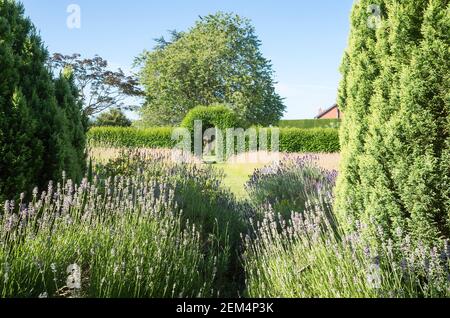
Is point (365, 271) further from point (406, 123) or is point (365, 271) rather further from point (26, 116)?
point (26, 116)

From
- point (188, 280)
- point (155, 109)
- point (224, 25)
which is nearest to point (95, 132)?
point (155, 109)

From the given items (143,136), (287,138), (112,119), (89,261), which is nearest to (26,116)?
(89,261)

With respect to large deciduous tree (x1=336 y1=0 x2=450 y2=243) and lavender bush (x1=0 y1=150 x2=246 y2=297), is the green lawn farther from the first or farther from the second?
large deciduous tree (x1=336 y1=0 x2=450 y2=243)

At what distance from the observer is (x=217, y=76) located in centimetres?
3297

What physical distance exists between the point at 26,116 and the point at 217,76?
94.2ft

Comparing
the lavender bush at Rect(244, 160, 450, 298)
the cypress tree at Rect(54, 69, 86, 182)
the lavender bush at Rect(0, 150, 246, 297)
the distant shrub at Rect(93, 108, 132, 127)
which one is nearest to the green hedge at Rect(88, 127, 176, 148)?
the distant shrub at Rect(93, 108, 132, 127)

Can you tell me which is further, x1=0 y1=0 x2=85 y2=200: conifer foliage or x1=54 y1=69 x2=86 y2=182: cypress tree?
x1=54 y1=69 x2=86 y2=182: cypress tree

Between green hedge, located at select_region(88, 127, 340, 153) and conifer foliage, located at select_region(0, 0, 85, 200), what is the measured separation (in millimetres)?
20031

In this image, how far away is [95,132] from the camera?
88.1 ft

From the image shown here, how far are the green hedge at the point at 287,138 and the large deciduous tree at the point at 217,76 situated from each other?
572 cm

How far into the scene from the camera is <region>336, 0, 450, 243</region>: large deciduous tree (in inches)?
138

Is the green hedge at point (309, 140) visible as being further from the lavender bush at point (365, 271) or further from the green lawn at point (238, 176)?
the lavender bush at point (365, 271)

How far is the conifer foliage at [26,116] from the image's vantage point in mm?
4770

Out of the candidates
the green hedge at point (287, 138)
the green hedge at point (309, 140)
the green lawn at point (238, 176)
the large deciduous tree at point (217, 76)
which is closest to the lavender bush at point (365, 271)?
the green lawn at point (238, 176)
